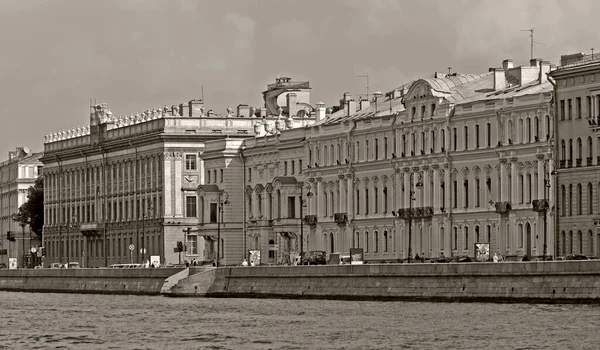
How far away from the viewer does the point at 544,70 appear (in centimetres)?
11738

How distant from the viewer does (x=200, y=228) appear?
146750 mm

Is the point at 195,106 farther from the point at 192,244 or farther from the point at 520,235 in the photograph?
the point at 520,235

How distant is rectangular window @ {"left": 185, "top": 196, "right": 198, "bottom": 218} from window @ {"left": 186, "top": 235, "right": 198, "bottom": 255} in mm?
2566

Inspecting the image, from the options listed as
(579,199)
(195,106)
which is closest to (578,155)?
(579,199)

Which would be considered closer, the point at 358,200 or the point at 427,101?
the point at 427,101

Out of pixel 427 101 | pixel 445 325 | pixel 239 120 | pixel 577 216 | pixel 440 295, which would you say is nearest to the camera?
pixel 445 325

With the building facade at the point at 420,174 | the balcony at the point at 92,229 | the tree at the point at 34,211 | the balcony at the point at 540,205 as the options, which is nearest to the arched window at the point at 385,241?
the building facade at the point at 420,174

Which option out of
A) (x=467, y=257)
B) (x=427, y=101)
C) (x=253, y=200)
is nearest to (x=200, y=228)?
(x=253, y=200)

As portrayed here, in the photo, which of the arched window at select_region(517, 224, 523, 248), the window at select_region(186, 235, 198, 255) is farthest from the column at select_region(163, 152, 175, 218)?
the arched window at select_region(517, 224, 523, 248)

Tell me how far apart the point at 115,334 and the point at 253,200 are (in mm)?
61869

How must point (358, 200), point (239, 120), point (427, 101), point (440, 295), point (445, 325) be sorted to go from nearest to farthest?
1. point (445, 325)
2. point (440, 295)
3. point (427, 101)
4. point (358, 200)
5. point (239, 120)

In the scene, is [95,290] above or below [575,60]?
below

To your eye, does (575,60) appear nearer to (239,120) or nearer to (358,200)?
(358,200)

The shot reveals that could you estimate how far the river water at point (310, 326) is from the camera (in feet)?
235
